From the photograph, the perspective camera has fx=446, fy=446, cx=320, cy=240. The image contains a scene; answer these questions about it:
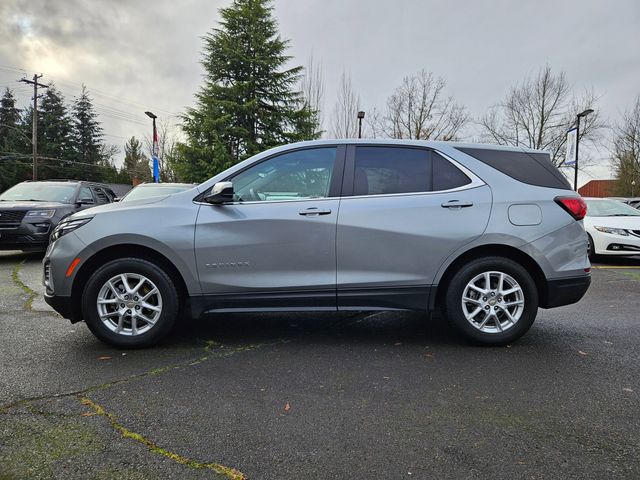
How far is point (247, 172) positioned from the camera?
393 centimetres

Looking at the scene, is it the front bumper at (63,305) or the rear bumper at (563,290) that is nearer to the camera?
the front bumper at (63,305)

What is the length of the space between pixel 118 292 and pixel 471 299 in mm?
2999

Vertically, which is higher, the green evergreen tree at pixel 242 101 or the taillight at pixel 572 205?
the green evergreen tree at pixel 242 101

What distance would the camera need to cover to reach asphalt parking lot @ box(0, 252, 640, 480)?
219 cm

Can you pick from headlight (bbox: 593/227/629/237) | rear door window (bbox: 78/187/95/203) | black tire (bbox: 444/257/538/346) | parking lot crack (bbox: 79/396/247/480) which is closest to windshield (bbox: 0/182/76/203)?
rear door window (bbox: 78/187/95/203)

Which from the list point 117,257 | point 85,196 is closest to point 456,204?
point 117,257

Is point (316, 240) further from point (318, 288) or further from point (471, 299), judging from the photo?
point (471, 299)

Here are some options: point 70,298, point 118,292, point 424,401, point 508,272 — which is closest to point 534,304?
point 508,272

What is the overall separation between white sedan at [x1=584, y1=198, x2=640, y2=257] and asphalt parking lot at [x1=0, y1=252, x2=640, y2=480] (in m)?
5.57

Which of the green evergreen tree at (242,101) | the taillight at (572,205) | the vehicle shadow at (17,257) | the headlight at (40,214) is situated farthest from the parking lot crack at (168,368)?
the green evergreen tree at (242,101)

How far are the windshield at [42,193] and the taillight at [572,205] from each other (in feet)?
32.6

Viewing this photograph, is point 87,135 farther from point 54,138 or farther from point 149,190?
point 149,190

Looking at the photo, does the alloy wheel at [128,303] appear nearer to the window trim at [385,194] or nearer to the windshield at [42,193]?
the window trim at [385,194]

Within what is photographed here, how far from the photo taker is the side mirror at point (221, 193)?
365 cm
